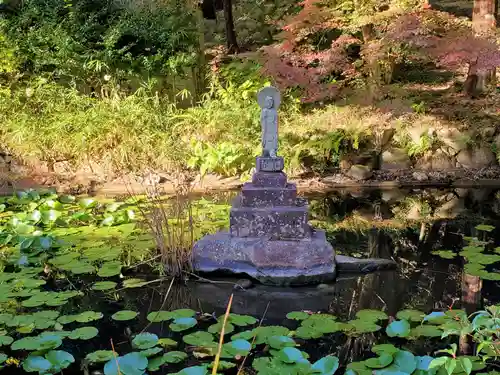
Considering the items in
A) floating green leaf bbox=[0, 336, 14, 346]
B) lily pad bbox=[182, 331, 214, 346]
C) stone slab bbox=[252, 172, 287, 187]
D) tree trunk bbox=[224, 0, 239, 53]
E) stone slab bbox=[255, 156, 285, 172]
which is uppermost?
tree trunk bbox=[224, 0, 239, 53]

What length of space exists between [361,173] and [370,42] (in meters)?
1.94

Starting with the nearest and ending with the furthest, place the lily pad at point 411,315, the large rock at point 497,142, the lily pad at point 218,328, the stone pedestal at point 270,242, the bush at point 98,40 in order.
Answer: the lily pad at point 218,328 → the lily pad at point 411,315 → the stone pedestal at point 270,242 → the large rock at point 497,142 → the bush at point 98,40

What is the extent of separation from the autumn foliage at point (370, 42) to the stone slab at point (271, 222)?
393 cm

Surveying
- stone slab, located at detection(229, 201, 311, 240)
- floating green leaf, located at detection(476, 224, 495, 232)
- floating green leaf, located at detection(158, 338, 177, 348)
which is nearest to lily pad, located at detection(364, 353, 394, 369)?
floating green leaf, located at detection(158, 338, 177, 348)

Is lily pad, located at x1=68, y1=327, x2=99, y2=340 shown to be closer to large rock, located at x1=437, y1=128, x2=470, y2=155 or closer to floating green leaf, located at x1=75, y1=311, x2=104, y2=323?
floating green leaf, located at x1=75, y1=311, x2=104, y2=323

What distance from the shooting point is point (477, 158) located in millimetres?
8539

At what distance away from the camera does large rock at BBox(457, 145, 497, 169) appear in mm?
8500

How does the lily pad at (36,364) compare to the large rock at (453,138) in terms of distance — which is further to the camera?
the large rock at (453,138)

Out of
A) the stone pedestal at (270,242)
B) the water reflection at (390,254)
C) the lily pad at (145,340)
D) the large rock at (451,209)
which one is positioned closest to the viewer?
the lily pad at (145,340)

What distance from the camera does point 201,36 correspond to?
37.7 ft

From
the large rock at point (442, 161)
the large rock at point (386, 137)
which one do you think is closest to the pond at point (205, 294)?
the large rock at point (442, 161)

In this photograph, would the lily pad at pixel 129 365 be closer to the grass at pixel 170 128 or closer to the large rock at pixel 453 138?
the grass at pixel 170 128

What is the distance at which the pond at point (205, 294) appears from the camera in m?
3.37

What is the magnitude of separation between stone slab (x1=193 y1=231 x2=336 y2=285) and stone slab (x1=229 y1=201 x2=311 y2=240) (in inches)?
2.7
